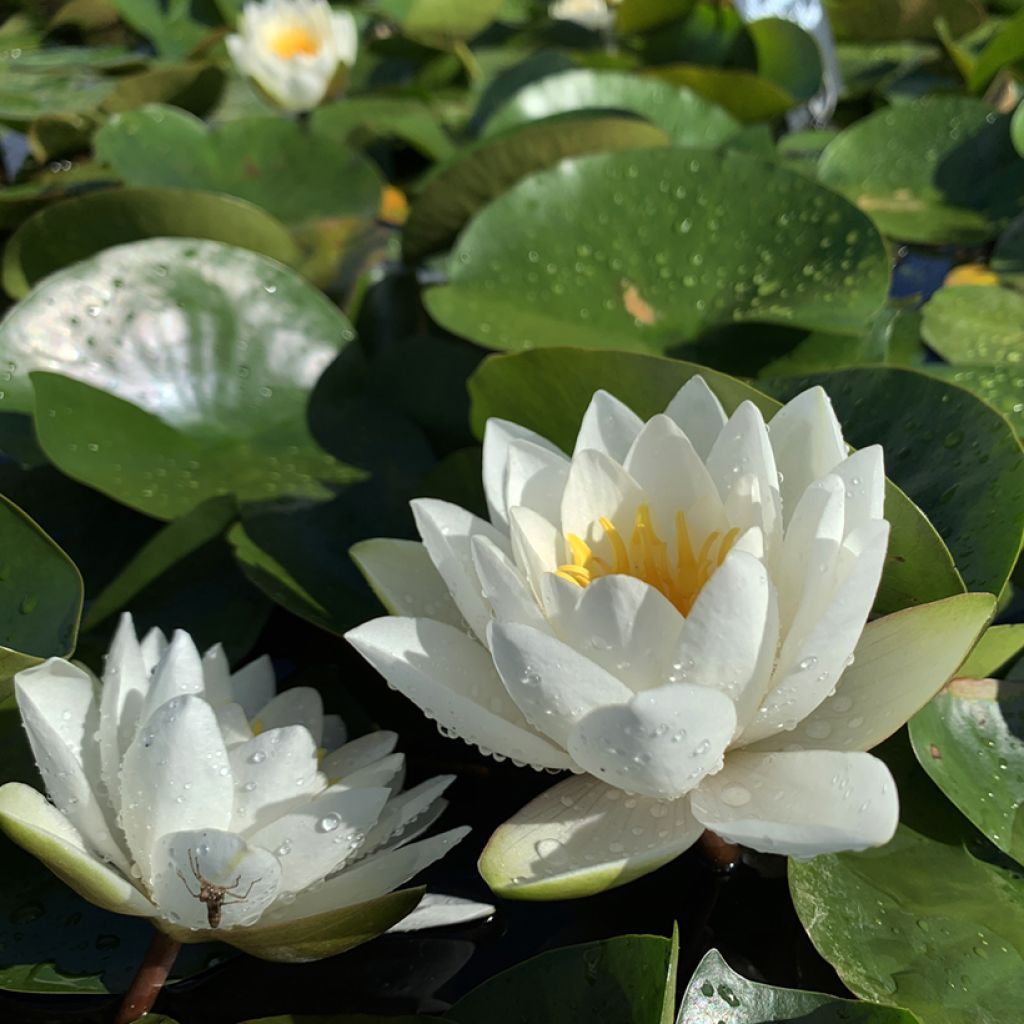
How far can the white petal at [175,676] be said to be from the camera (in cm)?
82

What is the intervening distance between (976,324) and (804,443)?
2.89ft

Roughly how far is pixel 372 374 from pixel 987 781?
966mm

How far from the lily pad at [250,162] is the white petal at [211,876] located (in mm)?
1465

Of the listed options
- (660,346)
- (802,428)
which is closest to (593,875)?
(802,428)

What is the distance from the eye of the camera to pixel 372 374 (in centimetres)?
151

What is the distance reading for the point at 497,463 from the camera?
3.03 feet

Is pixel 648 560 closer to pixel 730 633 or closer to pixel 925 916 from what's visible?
pixel 730 633

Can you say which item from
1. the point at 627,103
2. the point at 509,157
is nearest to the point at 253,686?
the point at 509,157

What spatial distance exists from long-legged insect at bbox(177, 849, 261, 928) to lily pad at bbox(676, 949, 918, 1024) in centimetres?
33

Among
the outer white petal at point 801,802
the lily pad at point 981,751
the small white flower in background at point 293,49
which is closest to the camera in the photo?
the outer white petal at point 801,802

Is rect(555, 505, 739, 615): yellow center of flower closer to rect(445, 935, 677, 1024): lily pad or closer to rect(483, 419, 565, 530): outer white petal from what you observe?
rect(483, 419, 565, 530): outer white petal

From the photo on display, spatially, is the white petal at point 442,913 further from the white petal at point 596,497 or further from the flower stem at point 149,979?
the white petal at point 596,497

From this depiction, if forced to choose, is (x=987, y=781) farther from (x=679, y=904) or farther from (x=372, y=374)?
(x=372, y=374)

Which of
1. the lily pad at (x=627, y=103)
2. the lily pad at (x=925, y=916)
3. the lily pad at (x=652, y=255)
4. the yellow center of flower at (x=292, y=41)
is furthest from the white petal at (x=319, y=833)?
the yellow center of flower at (x=292, y=41)
